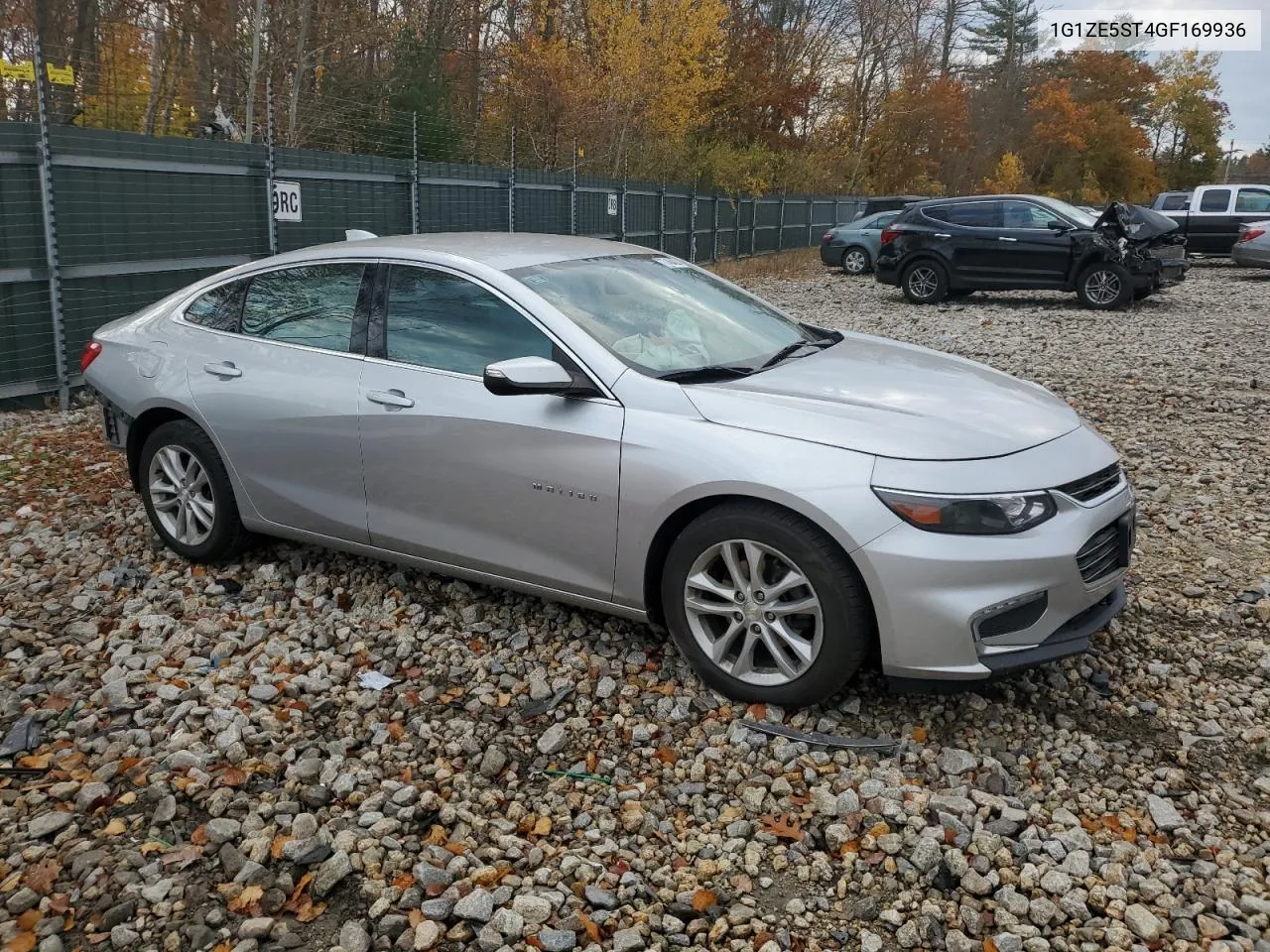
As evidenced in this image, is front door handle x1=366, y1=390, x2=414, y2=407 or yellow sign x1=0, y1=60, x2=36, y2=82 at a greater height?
yellow sign x1=0, y1=60, x2=36, y2=82

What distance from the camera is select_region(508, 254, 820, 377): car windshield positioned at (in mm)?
4141

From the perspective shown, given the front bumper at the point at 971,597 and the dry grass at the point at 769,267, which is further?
the dry grass at the point at 769,267

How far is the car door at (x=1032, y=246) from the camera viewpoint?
620 inches

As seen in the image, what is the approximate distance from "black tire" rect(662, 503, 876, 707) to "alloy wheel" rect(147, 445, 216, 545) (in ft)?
7.93

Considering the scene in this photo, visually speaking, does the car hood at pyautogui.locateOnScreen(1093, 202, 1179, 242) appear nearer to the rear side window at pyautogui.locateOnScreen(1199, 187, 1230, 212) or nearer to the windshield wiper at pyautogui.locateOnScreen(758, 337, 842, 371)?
the rear side window at pyautogui.locateOnScreen(1199, 187, 1230, 212)

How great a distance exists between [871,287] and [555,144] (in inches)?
292

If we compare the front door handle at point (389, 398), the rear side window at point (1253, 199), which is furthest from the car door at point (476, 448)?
the rear side window at point (1253, 199)

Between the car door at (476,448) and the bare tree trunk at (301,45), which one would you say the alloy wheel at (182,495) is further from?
the bare tree trunk at (301,45)

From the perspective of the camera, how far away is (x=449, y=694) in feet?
13.0

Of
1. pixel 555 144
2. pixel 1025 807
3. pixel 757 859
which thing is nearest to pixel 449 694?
pixel 757 859

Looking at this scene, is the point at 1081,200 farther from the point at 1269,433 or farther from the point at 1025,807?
the point at 1025,807

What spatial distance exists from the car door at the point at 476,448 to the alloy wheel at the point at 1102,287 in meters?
13.6

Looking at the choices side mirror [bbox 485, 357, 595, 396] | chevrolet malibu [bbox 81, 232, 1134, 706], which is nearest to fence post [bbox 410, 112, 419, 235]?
chevrolet malibu [bbox 81, 232, 1134, 706]

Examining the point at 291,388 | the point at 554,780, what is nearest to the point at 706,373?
the point at 554,780
